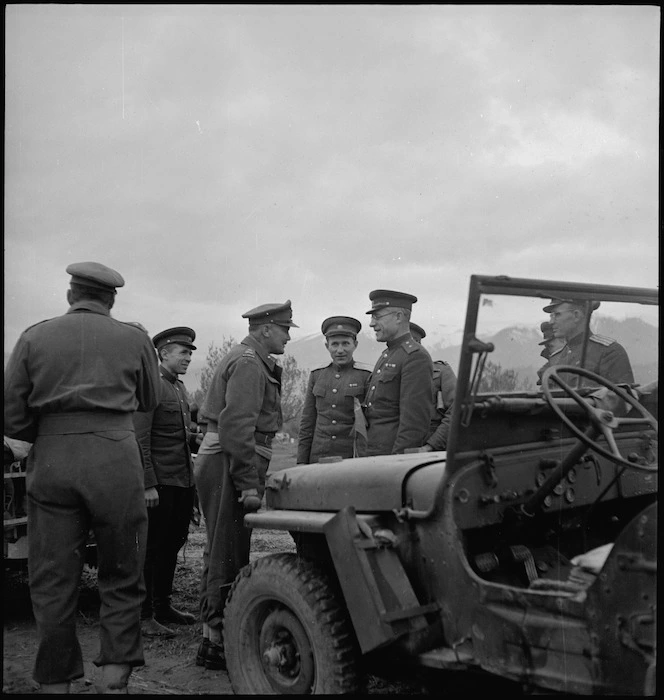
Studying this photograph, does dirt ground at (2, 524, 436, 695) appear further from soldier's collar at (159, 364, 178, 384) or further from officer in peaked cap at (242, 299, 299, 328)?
officer in peaked cap at (242, 299, 299, 328)

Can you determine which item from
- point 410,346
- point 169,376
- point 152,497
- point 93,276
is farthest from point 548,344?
point 169,376

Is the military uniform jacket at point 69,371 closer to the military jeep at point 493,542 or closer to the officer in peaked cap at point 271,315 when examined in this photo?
the military jeep at point 493,542

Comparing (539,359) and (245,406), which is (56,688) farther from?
(539,359)

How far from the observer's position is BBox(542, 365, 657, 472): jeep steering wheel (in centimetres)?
297

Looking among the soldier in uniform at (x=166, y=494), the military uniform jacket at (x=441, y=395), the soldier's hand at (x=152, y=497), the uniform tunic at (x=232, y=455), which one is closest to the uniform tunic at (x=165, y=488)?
the soldier in uniform at (x=166, y=494)

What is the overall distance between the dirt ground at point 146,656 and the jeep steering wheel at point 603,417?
4.41 ft

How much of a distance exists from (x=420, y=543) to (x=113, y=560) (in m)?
1.56

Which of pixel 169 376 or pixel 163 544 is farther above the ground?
pixel 169 376

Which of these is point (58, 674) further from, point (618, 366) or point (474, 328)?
point (618, 366)

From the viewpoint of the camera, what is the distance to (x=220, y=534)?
468cm

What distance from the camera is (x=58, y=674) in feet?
12.1

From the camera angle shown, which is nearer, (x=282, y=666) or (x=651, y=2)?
(x=651, y=2)

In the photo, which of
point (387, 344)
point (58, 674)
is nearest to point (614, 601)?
point (58, 674)

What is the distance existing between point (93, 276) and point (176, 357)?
2.01 m
